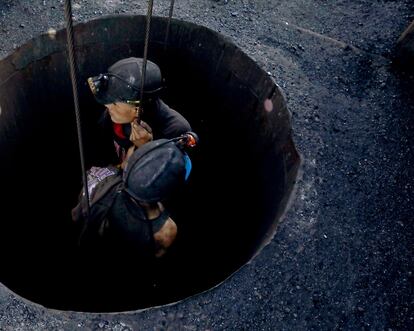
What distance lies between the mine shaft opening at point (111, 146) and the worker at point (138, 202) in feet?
1.04

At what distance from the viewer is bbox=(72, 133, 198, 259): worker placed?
91.4 inches

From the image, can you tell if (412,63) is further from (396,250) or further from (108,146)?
(108,146)

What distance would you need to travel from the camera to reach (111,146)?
3.72 metres

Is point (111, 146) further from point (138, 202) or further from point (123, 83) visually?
point (138, 202)

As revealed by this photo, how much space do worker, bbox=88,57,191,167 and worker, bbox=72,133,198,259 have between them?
1.06 ft

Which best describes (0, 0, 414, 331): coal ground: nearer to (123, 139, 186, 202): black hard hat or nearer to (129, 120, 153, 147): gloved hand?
(123, 139, 186, 202): black hard hat

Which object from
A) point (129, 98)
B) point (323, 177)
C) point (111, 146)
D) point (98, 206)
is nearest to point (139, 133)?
point (129, 98)

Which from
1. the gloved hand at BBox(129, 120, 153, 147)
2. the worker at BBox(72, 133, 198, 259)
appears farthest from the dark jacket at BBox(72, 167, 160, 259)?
the gloved hand at BBox(129, 120, 153, 147)

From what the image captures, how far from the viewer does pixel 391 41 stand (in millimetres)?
3354

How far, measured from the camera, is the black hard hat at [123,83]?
2.66m

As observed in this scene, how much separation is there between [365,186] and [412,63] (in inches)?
47.0

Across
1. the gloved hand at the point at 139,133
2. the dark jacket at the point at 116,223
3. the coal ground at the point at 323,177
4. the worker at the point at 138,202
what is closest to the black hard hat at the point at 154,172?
the worker at the point at 138,202

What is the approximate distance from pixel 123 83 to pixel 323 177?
140cm

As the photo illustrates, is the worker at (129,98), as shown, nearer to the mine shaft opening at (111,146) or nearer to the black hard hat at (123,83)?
the black hard hat at (123,83)
